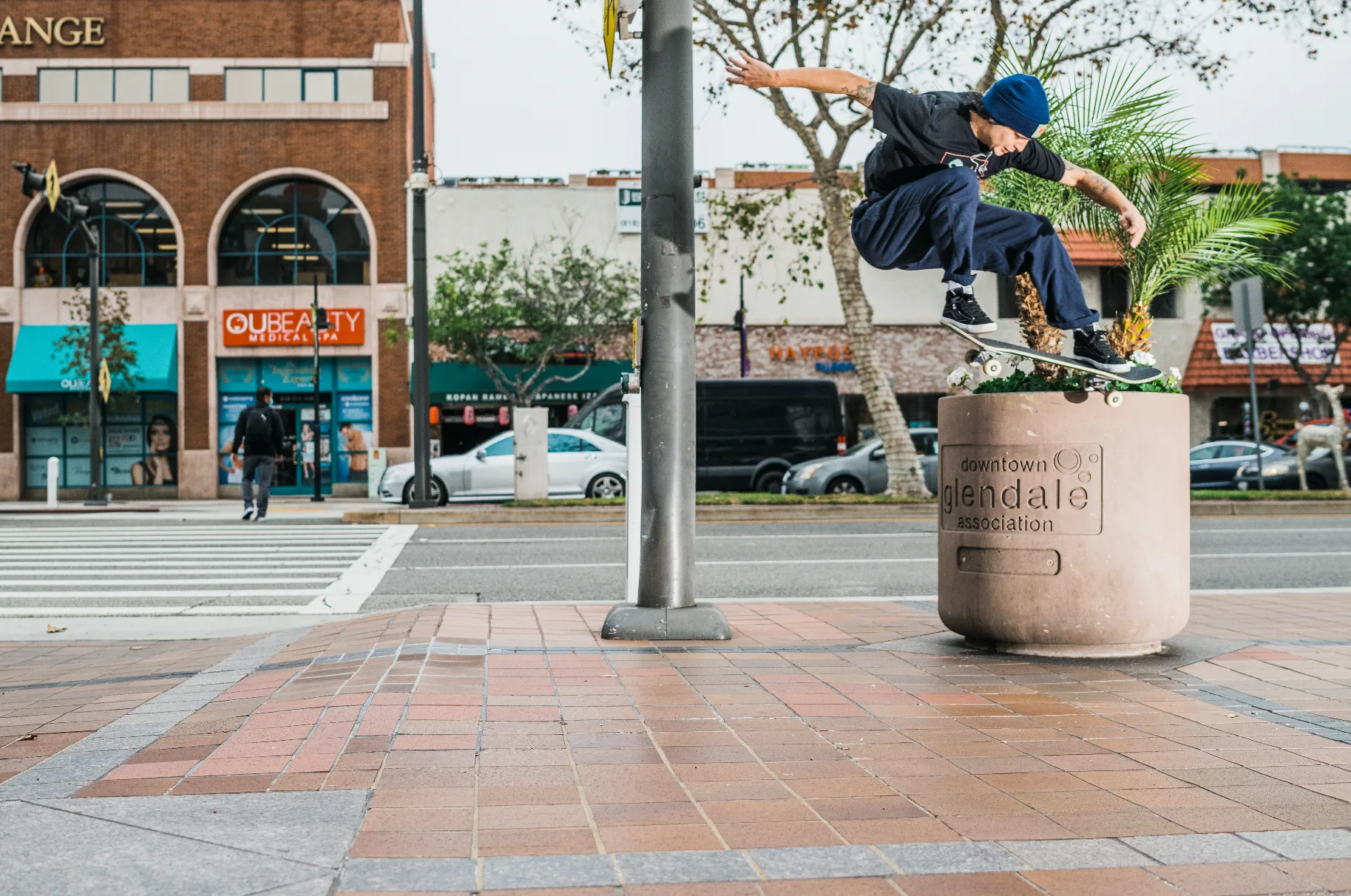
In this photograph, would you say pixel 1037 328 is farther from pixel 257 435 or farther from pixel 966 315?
pixel 257 435

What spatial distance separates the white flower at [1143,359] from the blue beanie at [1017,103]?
4.83ft

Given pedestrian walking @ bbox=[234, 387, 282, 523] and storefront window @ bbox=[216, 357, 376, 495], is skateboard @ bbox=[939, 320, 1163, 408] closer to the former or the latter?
pedestrian walking @ bbox=[234, 387, 282, 523]

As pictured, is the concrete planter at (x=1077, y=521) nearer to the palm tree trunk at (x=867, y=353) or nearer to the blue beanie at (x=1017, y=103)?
the blue beanie at (x=1017, y=103)

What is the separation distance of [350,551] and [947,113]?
10.4 meters

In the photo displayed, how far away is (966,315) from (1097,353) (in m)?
0.82

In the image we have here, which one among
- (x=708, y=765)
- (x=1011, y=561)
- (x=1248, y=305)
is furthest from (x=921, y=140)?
(x=1248, y=305)

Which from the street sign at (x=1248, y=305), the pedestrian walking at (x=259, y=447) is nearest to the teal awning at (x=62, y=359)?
the pedestrian walking at (x=259, y=447)

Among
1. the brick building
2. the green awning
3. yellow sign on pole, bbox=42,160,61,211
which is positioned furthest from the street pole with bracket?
yellow sign on pole, bbox=42,160,61,211

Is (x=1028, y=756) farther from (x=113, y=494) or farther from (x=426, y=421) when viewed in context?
(x=113, y=494)

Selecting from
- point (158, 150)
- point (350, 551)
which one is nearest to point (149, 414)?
point (158, 150)

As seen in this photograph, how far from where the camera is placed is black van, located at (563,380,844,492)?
24.5m

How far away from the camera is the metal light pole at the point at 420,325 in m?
19.8

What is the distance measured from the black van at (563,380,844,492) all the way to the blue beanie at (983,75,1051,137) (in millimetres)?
19581

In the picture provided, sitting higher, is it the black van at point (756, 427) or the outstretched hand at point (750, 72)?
the outstretched hand at point (750, 72)
